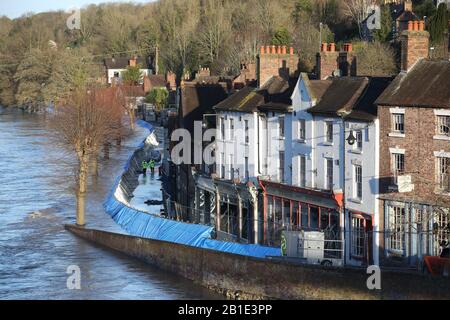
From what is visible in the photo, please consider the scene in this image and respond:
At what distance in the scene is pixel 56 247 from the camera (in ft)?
161

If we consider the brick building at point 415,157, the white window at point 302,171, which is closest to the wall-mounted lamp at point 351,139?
the brick building at point 415,157

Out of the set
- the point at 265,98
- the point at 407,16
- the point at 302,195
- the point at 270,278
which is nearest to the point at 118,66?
the point at 407,16

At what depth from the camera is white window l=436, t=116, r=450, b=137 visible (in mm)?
35156

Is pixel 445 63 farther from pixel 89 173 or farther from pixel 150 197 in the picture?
pixel 89 173

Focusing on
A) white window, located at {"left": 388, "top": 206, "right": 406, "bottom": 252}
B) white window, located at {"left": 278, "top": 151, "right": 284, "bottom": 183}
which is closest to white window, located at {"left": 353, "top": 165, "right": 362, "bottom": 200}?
white window, located at {"left": 388, "top": 206, "right": 406, "bottom": 252}

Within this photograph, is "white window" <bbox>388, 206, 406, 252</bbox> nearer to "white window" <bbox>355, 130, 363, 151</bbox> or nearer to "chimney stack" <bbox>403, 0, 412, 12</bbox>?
"white window" <bbox>355, 130, 363, 151</bbox>

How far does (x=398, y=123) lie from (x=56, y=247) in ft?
66.8

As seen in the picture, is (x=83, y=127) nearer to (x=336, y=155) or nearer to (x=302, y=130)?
(x=302, y=130)

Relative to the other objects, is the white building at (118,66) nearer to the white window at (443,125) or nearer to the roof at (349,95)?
the roof at (349,95)

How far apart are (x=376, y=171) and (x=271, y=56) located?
1372 centimetres

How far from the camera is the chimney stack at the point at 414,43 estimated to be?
37.7 m

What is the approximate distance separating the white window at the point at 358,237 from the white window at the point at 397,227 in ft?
5.60

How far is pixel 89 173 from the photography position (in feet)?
259
